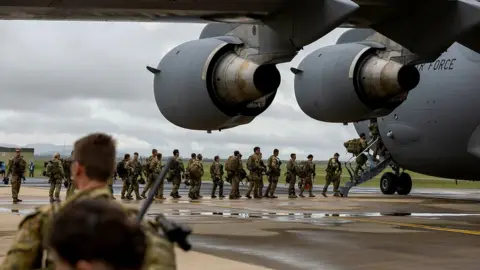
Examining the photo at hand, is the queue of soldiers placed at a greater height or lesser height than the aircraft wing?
lesser

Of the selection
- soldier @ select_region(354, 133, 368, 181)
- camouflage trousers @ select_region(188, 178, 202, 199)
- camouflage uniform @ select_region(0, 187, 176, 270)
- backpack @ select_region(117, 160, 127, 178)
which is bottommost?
camouflage uniform @ select_region(0, 187, 176, 270)

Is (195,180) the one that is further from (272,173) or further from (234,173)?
(272,173)

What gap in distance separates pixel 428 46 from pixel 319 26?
185 centimetres

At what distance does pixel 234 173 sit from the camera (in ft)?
77.3

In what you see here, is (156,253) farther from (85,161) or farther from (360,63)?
(360,63)

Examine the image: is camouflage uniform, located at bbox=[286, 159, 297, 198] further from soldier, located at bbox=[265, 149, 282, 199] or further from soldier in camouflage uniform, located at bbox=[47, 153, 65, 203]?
soldier in camouflage uniform, located at bbox=[47, 153, 65, 203]

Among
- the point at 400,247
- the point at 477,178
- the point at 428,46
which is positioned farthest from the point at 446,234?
the point at 477,178

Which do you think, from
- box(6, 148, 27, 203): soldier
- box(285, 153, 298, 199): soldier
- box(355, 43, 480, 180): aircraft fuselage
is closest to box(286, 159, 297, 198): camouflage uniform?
box(285, 153, 298, 199): soldier

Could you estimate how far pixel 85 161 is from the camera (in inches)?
117

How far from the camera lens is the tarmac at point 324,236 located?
890 centimetres

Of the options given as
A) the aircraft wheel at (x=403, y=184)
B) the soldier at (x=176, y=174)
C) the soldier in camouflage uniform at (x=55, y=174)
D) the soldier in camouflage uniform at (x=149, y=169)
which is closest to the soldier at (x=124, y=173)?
the soldier in camouflage uniform at (x=149, y=169)

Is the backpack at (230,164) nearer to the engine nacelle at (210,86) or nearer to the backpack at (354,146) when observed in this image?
the backpack at (354,146)

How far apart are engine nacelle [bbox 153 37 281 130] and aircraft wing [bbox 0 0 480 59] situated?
88 cm

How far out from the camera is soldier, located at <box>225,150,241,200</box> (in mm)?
23391
